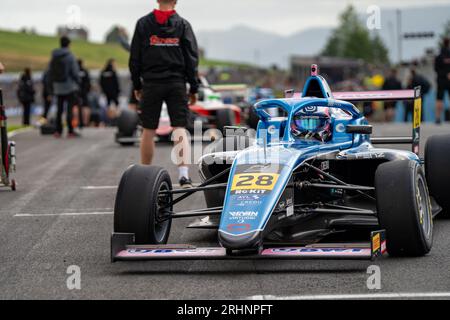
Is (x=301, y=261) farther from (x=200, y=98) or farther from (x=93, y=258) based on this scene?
(x=200, y=98)

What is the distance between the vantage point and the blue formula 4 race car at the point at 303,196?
596 centimetres

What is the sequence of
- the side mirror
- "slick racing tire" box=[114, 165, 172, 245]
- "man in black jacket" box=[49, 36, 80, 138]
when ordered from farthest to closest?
"man in black jacket" box=[49, 36, 80, 138], the side mirror, "slick racing tire" box=[114, 165, 172, 245]

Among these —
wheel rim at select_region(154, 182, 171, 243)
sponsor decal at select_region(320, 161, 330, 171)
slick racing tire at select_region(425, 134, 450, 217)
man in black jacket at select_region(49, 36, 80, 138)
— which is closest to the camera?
wheel rim at select_region(154, 182, 171, 243)

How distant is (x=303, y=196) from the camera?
705 cm

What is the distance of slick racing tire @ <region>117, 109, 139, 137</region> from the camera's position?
52.9 feet

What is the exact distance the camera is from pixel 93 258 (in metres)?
6.63

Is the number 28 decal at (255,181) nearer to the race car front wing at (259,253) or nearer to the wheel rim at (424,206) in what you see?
the race car front wing at (259,253)

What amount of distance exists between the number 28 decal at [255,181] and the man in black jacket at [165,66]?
10.1 feet

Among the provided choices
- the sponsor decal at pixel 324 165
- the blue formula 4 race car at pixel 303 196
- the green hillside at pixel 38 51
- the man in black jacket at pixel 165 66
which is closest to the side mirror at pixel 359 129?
the blue formula 4 race car at pixel 303 196

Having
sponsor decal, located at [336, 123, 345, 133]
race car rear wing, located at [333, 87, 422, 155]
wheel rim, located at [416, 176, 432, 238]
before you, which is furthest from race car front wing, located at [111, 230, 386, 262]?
race car rear wing, located at [333, 87, 422, 155]

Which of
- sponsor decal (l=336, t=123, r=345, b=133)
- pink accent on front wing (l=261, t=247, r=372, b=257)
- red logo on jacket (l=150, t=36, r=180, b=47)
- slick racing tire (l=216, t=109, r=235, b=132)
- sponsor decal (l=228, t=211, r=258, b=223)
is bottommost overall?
pink accent on front wing (l=261, t=247, r=372, b=257)

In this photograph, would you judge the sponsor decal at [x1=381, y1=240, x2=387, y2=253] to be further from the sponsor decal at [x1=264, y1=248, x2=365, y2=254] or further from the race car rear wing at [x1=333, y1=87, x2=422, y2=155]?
the race car rear wing at [x1=333, y1=87, x2=422, y2=155]

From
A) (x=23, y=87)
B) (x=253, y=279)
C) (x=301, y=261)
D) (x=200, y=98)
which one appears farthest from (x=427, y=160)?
(x=23, y=87)
